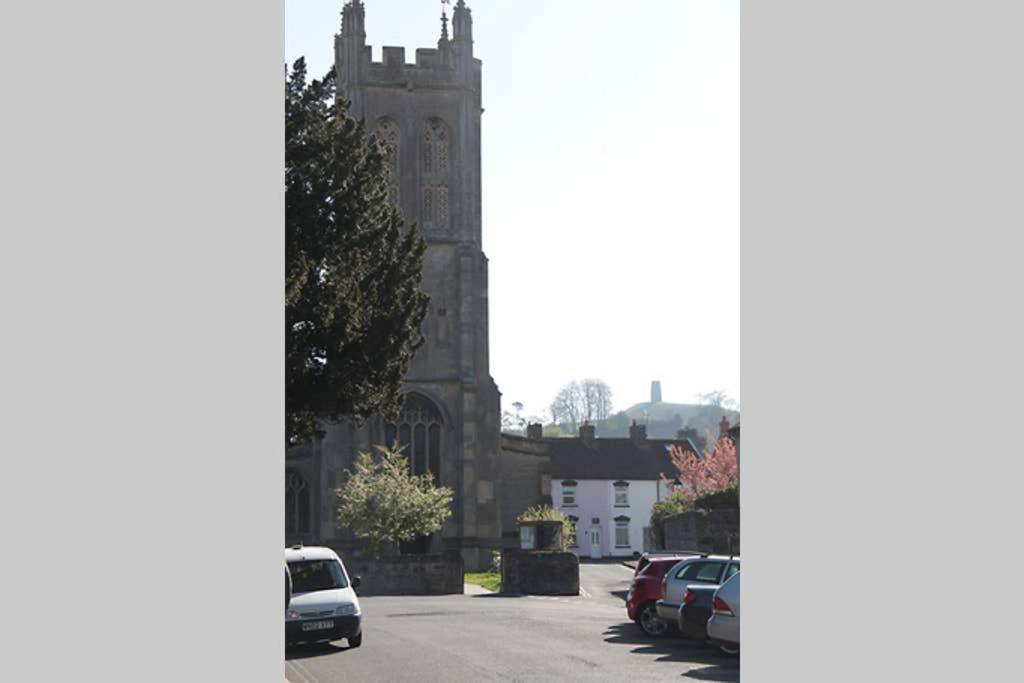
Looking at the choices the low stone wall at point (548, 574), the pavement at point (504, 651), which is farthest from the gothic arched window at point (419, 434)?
the pavement at point (504, 651)

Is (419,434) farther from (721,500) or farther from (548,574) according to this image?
(721,500)

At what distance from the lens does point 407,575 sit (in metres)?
39.9

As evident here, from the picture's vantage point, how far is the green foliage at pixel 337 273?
21312mm

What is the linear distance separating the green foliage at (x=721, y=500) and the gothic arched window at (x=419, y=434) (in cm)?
1934

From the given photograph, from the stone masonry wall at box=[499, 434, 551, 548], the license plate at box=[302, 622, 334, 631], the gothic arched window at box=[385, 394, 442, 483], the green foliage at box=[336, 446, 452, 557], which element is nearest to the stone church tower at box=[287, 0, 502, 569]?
the gothic arched window at box=[385, 394, 442, 483]

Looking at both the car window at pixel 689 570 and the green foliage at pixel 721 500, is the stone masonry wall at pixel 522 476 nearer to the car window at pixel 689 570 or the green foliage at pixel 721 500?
the green foliage at pixel 721 500

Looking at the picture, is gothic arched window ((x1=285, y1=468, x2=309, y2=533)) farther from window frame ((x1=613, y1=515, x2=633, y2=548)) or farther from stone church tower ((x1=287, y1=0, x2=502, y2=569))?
window frame ((x1=613, y1=515, x2=633, y2=548))

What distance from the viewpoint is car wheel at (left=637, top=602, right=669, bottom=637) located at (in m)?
23.8

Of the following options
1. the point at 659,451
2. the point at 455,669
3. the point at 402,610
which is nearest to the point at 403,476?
the point at 402,610

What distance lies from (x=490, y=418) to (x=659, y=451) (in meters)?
32.0

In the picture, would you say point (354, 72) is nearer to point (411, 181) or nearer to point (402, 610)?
point (411, 181)

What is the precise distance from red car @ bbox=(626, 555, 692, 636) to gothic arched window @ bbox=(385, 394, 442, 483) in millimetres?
34427

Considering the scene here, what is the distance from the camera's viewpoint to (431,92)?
62188 mm

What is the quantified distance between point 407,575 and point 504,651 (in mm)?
20360
